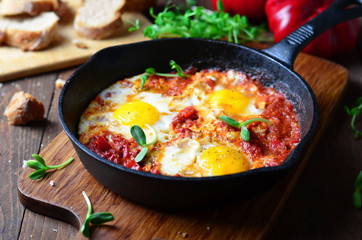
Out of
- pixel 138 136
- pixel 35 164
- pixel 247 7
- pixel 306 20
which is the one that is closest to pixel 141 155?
pixel 138 136

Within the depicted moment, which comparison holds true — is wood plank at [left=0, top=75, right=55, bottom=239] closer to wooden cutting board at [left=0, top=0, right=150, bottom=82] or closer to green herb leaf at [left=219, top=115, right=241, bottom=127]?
wooden cutting board at [left=0, top=0, right=150, bottom=82]

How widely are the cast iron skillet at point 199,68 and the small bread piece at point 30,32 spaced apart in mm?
1379

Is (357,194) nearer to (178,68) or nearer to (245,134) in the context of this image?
(245,134)

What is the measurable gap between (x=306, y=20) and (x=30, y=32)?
3056 millimetres

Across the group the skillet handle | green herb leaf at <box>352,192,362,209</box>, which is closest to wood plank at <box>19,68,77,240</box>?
green herb leaf at <box>352,192,362,209</box>

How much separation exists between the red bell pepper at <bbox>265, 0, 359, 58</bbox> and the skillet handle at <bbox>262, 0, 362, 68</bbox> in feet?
2.34

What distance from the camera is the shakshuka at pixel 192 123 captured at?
2887mm

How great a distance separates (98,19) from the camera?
490 centimetres

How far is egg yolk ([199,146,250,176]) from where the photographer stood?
2.81 meters

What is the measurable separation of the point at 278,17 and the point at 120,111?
2459mm

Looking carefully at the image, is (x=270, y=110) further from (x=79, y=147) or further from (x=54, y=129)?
(x=54, y=129)

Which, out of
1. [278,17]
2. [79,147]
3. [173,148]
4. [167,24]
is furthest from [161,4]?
[79,147]

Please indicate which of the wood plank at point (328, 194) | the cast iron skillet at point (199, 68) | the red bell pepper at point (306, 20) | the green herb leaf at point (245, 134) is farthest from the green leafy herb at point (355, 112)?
the green herb leaf at point (245, 134)

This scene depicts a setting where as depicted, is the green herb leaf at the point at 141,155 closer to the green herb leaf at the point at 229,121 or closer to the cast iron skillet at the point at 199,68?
the cast iron skillet at the point at 199,68
